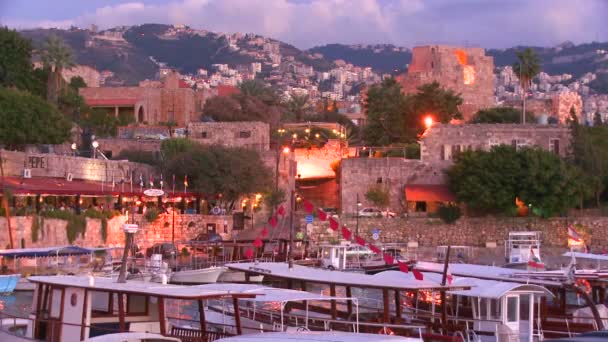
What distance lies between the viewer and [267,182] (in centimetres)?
6028

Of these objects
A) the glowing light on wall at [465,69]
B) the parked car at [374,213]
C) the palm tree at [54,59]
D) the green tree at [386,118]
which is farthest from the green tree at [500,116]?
the palm tree at [54,59]

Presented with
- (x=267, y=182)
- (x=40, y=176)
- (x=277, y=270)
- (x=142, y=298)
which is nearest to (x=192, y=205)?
(x=267, y=182)

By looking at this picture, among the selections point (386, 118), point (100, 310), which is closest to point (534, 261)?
point (100, 310)

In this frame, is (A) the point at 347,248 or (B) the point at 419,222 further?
(B) the point at 419,222

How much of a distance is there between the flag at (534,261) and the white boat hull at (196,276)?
37.1ft

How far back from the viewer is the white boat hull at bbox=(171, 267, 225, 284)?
136 feet

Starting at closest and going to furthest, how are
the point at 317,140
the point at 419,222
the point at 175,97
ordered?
the point at 419,222 → the point at 317,140 → the point at 175,97

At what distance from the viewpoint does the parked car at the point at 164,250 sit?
4900 centimetres

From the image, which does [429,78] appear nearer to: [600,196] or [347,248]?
[600,196]

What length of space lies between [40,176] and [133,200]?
14.9ft

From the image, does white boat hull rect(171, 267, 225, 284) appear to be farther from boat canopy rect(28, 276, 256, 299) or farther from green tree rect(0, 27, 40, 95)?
green tree rect(0, 27, 40, 95)

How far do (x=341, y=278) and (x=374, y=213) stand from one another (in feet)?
112

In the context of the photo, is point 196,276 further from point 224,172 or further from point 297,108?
point 297,108

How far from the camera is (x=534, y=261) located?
141ft
